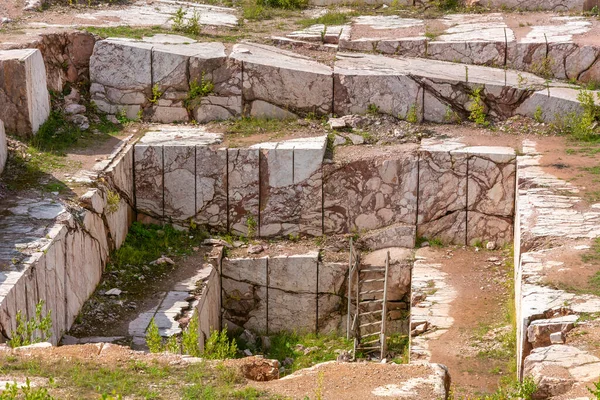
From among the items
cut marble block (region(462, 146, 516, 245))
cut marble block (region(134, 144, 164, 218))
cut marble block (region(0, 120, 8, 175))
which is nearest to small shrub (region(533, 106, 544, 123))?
cut marble block (region(462, 146, 516, 245))

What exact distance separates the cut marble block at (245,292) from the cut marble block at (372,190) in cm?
98

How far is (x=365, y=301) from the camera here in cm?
1053

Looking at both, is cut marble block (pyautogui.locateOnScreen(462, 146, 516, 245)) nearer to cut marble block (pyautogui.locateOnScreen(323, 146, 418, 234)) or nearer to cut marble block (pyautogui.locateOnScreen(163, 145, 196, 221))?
cut marble block (pyautogui.locateOnScreen(323, 146, 418, 234))

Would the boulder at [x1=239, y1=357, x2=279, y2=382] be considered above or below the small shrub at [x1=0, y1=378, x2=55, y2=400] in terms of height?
below

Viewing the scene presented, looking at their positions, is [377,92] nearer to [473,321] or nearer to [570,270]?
[473,321]

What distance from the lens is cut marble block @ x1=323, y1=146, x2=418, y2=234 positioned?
10.8 metres

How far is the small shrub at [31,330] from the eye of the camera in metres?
6.93

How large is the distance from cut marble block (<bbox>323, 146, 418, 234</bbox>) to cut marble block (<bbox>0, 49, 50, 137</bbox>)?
3165 mm

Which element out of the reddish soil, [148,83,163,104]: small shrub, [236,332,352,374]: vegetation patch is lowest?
[236,332,352,374]: vegetation patch

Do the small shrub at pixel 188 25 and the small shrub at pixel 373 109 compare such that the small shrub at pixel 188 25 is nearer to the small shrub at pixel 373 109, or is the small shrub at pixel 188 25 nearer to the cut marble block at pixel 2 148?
the small shrub at pixel 373 109

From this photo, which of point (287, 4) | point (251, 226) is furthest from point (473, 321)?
point (287, 4)

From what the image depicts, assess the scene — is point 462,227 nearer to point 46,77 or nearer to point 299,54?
point 299,54

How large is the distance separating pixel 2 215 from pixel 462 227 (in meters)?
4.77

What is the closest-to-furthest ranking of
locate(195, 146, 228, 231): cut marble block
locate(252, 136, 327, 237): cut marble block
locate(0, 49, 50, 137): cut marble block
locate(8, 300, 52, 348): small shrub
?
locate(8, 300, 52, 348): small shrub
locate(0, 49, 50, 137): cut marble block
locate(252, 136, 327, 237): cut marble block
locate(195, 146, 228, 231): cut marble block
